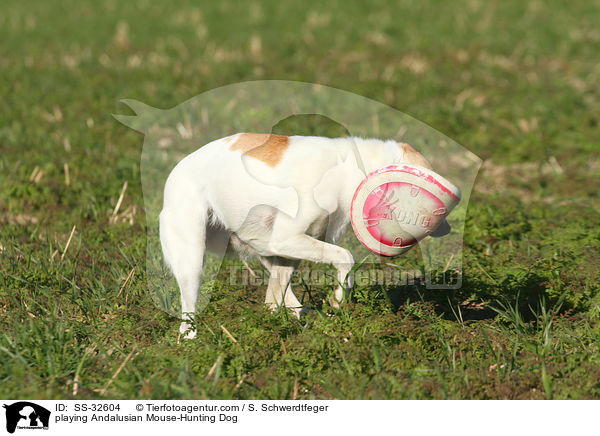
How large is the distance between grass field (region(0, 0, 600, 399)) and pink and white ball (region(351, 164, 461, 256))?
0.52m

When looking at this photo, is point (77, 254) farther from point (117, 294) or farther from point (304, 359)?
point (304, 359)

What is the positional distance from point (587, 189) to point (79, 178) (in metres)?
4.93

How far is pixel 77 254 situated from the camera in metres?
5.19

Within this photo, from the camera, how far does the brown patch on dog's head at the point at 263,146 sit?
420 centimetres

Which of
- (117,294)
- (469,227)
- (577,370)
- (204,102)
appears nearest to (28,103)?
(204,102)

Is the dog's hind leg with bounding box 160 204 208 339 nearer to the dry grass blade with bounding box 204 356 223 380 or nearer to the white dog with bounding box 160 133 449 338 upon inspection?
the white dog with bounding box 160 133 449 338

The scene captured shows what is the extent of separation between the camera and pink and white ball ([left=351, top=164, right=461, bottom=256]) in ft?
12.1

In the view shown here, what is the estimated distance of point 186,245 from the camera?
14.1 ft

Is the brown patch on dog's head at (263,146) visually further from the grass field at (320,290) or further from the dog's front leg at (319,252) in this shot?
the grass field at (320,290)
